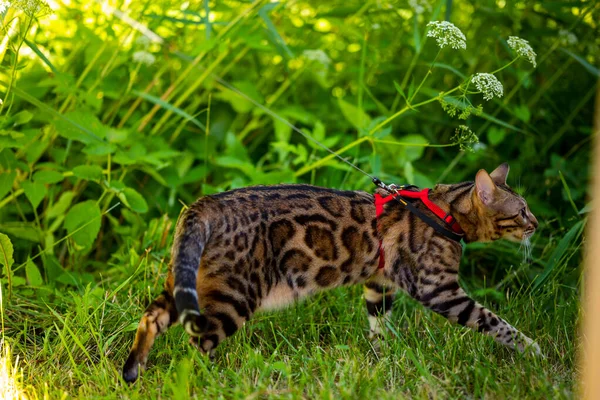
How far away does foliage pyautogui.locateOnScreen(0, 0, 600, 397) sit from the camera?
3539mm

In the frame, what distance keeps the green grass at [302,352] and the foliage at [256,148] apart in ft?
0.06

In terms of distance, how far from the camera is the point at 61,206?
4484 millimetres

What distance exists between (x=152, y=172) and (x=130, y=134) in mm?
291

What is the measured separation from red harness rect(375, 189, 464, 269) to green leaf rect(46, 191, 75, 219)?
1.92m

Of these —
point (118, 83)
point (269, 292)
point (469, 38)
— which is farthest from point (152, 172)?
point (469, 38)

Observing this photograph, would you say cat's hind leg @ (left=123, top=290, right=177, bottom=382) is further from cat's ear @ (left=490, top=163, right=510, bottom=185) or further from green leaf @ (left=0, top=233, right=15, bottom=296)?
cat's ear @ (left=490, top=163, right=510, bottom=185)

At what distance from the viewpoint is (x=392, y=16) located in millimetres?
5551

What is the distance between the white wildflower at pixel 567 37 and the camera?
5043mm

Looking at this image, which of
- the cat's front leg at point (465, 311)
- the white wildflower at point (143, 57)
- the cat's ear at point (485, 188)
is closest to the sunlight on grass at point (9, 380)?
the cat's front leg at point (465, 311)

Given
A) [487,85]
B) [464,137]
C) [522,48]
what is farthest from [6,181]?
[522,48]

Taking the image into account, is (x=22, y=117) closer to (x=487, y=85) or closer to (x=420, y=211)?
(x=420, y=211)

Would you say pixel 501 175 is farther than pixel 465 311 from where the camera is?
Yes

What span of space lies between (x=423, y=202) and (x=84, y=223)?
74.3 inches

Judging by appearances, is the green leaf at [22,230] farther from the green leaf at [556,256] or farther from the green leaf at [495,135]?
the green leaf at [495,135]
